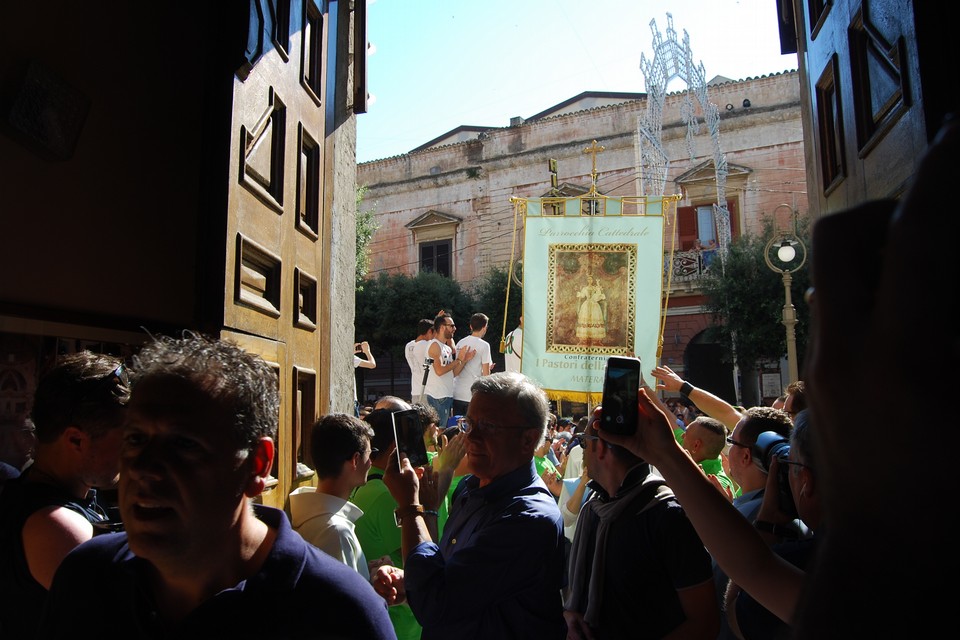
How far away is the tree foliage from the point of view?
22.1 meters

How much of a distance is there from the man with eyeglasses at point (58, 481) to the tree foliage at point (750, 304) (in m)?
21.8

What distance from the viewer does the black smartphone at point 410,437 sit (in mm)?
2955

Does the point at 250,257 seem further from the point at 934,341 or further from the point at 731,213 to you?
the point at 731,213

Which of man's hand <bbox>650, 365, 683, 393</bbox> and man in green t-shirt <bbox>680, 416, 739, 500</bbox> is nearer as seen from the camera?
man in green t-shirt <bbox>680, 416, 739, 500</bbox>

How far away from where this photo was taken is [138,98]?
3908 mm

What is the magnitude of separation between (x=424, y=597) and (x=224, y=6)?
10.4ft

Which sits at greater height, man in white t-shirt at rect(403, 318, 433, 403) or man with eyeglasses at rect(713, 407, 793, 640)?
man in white t-shirt at rect(403, 318, 433, 403)

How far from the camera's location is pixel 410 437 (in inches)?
117

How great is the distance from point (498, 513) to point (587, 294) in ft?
18.9

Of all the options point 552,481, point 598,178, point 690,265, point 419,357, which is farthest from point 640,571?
point 598,178

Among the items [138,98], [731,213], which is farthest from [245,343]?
[731,213]

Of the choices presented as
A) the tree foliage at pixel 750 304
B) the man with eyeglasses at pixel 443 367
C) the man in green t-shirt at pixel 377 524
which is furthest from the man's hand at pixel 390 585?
the tree foliage at pixel 750 304

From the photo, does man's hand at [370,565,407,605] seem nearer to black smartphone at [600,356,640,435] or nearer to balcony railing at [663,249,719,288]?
black smartphone at [600,356,640,435]

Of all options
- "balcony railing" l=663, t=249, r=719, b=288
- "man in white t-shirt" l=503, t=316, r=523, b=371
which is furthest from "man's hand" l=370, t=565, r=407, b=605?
"balcony railing" l=663, t=249, r=719, b=288
